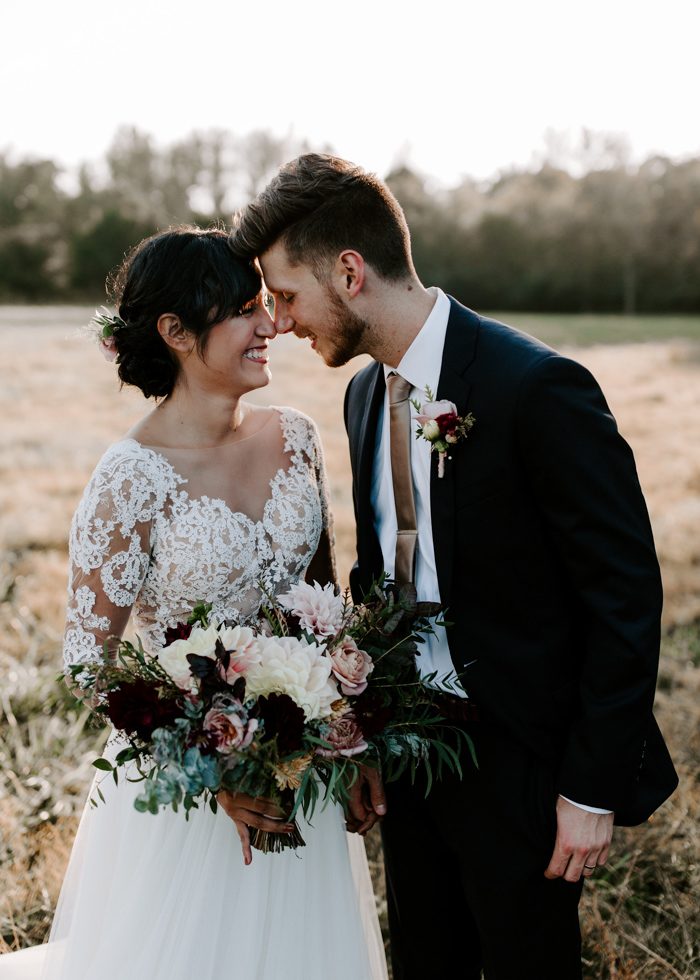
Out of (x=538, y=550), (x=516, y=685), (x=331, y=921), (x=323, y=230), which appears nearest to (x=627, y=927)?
(x=331, y=921)

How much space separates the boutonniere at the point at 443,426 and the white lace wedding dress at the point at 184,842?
0.73 meters

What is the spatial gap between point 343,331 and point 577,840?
1480mm

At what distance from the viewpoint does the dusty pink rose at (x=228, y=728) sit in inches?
68.7

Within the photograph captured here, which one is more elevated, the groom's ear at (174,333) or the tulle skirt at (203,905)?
the groom's ear at (174,333)

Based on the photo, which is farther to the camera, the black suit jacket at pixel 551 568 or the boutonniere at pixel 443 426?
the boutonniere at pixel 443 426

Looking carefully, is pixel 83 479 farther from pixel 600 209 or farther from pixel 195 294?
pixel 600 209

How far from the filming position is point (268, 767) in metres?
1.82

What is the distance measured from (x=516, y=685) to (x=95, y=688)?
106cm

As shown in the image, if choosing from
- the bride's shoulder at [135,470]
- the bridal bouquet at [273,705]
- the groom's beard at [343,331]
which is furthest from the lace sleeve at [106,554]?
the groom's beard at [343,331]

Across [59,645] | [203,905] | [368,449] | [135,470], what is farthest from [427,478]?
[59,645]

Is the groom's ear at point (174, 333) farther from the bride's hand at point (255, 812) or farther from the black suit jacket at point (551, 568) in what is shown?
the bride's hand at point (255, 812)

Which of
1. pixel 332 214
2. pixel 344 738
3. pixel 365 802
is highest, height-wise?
pixel 332 214

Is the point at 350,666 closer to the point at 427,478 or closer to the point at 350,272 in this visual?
the point at 427,478

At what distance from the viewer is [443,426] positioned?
211 centimetres
